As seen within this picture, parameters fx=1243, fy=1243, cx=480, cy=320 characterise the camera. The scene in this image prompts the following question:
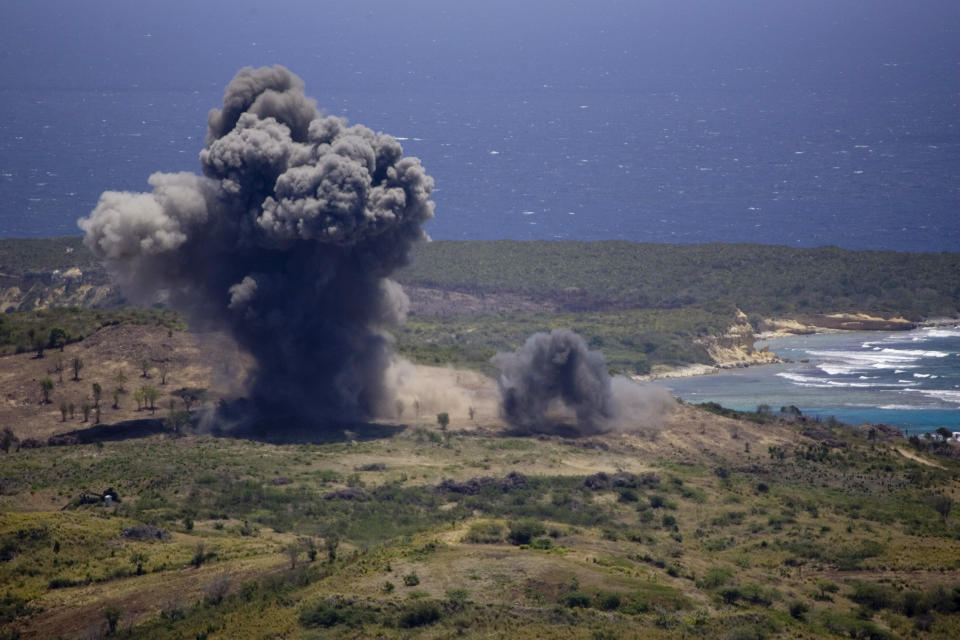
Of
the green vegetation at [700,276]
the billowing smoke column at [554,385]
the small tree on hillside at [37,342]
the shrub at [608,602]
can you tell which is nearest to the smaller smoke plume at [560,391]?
the billowing smoke column at [554,385]

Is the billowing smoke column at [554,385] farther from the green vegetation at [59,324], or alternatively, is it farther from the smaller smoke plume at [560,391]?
the green vegetation at [59,324]

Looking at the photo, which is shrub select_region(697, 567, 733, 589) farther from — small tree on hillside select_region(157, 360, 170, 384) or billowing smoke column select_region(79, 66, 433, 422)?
small tree on hillside select_region(157, 360, 170, 384)

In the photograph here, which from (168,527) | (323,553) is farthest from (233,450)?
(323,553)

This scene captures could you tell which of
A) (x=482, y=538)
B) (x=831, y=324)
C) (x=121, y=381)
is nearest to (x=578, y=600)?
(x=482, y=538)

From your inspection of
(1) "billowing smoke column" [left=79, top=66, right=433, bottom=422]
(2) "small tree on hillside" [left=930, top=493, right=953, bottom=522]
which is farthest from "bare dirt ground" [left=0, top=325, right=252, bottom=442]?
(2) "small tree on hillside" [left=930, top=493, right=953, bottom=522]

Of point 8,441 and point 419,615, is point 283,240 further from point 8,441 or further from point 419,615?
point 419,615

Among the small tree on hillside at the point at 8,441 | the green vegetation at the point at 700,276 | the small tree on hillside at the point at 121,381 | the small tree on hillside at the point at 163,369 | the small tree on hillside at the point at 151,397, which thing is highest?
the green vegetation at the point at 700,276

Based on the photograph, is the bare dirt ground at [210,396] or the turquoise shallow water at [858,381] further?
the turquoise shallow water at [858,381]
